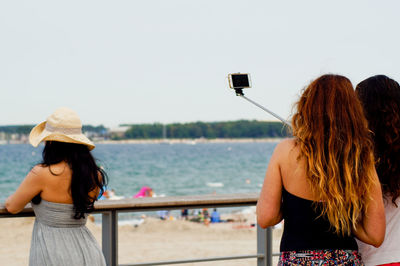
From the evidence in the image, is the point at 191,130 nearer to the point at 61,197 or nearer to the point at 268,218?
the point at 61,197

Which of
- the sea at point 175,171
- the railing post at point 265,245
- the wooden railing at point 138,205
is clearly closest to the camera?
the wooden railing at point 138,205

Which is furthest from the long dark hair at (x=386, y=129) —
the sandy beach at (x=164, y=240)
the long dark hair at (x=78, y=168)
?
the sandy beach at (x=164, y=240)

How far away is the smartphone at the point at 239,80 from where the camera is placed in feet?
9.68

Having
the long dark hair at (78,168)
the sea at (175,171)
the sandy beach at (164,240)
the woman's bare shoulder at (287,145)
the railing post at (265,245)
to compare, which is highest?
the woman's bare shoulder at (287,145)

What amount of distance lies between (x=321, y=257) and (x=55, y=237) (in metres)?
1.17

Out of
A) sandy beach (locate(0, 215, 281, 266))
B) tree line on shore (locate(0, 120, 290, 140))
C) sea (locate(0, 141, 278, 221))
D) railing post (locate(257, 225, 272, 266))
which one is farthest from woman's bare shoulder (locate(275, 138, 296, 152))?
tree line on shore (locate(0, 120, 290, 140))

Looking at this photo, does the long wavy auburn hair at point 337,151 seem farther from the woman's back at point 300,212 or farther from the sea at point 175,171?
the sea at point 175,171

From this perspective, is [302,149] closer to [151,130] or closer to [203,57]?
[203,57]

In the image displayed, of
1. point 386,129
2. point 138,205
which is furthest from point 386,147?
point 138,205

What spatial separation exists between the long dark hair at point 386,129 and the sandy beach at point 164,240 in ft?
37.3

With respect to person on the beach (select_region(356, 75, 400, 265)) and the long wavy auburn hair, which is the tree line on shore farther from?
the long wavy auburn hair

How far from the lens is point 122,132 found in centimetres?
7294

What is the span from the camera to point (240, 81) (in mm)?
2971

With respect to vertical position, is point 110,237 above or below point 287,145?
below
